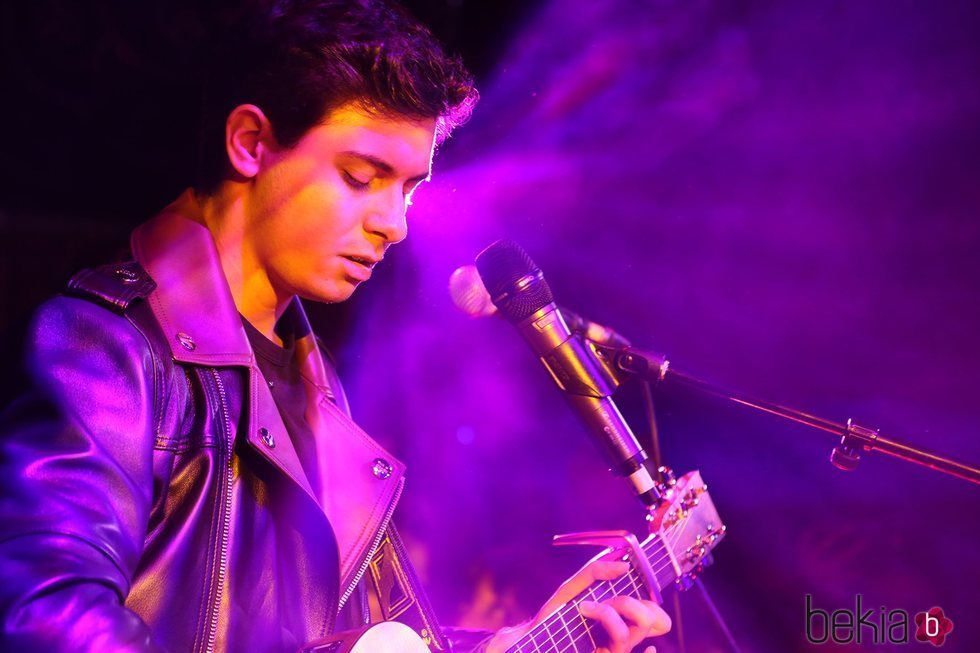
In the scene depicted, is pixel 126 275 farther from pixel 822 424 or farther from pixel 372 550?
pixel 822 424

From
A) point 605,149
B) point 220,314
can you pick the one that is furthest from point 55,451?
point 605,149

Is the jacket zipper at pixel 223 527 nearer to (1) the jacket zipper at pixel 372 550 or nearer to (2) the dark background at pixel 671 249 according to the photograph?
(1) the jacket zipper at pixel 372 550

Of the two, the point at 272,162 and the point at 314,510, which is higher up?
the point at 272,162

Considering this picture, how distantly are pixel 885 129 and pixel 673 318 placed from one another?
3.16 feet

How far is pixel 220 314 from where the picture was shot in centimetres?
165

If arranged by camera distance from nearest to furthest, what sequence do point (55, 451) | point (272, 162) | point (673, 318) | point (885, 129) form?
point (55, 451), point (272, 162), point (885, 129), point (673, 318)

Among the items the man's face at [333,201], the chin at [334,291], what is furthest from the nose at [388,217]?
the chin at [334,291]

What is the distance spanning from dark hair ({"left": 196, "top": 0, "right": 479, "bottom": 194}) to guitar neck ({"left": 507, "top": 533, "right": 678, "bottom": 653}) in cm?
121

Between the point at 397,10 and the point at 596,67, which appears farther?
the point at 596,67

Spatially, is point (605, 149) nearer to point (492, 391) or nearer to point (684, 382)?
point (492, 391)

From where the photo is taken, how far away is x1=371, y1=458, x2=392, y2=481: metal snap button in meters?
2.00

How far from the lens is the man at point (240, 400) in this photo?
1.18 metres

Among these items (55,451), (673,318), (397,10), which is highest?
(397,10)

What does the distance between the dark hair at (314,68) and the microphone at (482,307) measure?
0.40 meters
